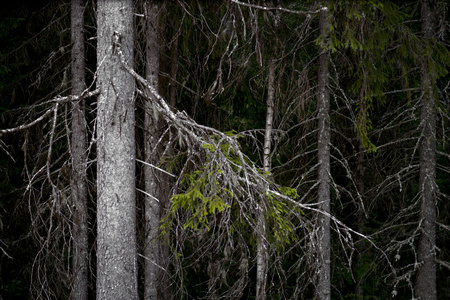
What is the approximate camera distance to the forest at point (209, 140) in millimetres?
4738

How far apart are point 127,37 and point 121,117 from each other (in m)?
0.86

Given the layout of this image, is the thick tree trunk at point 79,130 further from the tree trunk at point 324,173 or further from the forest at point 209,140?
the tree trunk at point 324,173

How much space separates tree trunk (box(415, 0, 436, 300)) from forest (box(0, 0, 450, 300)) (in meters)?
0.03

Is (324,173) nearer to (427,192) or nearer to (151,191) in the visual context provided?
(427,192)

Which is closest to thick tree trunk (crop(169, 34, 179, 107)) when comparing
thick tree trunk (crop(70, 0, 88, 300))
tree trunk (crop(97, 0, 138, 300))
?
thick tree trunk (crop(70, 0, 88, 300))

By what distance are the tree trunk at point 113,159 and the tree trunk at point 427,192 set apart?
5.64 metres

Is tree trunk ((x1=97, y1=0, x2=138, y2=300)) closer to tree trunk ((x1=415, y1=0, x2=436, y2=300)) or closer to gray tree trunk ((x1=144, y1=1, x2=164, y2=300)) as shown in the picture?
gray tree trunk ((x1=144, y1=1, x2=164, y2=300))

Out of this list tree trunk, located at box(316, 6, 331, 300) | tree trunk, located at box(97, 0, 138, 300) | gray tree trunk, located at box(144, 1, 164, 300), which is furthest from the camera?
tree trunk, located at box(316, 6, 331, 300)

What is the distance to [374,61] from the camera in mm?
6484

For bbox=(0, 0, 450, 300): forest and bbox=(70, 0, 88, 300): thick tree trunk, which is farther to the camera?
bbox=(70, 0, 88, 300): thick tree trunk

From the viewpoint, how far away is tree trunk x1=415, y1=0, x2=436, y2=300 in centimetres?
802

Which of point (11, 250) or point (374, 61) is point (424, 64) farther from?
point (11, 250)

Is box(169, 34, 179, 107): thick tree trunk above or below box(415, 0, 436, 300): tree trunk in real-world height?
above

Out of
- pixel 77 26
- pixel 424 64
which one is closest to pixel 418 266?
pixel 424 64
